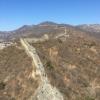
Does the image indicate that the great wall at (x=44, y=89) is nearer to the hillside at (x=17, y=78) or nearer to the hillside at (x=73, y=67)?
the hillside at (x=73, y=67)

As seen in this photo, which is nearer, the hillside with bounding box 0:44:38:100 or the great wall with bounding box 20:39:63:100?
the great wall with bounding box 20:39:63:100

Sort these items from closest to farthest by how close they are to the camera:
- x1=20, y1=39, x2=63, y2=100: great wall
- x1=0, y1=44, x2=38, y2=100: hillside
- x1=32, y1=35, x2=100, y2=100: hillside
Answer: x1=20, y1=39, x2=63, y2=100: great wall
x1=32, y1=35, x2=100, y2=100: hillside
x1=0, y1=44, x2=38, y2=100: hillside

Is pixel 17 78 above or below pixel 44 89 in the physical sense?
below

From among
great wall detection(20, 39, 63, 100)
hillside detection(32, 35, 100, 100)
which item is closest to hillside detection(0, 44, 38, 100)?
great wall detection(20, 39, 63, 100)

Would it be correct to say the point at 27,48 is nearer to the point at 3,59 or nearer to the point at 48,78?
the point at 3,59

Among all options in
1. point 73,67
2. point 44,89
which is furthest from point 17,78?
point 73,67

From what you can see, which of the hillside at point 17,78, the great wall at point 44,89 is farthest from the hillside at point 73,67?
the hillside at point 17,78

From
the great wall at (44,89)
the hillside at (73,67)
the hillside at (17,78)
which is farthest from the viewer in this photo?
the hillside at (17,78)

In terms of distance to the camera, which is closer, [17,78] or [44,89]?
[44,89]

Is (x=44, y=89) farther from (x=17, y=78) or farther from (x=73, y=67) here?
(x=73, y=67)

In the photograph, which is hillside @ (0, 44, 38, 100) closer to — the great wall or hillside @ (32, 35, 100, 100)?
the great wall

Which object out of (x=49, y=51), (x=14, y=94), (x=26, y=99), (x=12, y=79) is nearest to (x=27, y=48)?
(x=49, y=51)

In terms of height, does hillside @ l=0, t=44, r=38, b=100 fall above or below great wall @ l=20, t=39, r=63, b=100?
below
